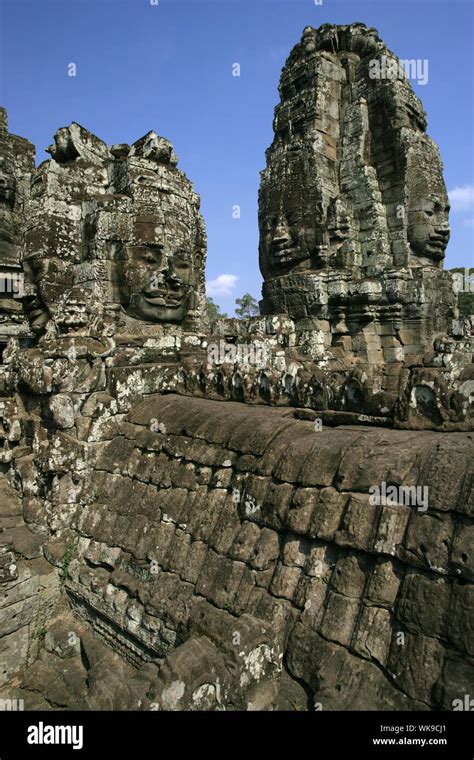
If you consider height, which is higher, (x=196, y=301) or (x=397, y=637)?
(x=196, y=301)

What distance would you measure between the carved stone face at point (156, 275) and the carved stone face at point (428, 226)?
1032 cm

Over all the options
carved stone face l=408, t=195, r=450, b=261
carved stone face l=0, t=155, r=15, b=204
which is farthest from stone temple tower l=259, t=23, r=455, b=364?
carved stone face l=0, t=155, r=15, b=204

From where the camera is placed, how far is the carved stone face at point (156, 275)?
6215 mm

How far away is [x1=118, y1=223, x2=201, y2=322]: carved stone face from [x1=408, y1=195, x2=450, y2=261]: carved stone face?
10321mm

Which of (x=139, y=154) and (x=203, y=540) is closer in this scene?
(x=203, y=540)

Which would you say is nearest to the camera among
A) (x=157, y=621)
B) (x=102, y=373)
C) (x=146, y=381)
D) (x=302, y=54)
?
(x=157, y=621)

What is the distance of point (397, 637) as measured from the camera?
2.16 metres

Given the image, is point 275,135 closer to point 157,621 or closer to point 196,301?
point 196,301

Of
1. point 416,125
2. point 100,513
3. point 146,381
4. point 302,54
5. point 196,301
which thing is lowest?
point 100,513

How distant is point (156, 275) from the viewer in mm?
6242

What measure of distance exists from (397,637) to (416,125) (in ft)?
56.3

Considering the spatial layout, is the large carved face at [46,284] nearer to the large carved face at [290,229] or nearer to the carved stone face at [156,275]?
the carved stone face at [156,275]

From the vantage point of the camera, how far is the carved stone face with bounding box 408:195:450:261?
14.3 metres
